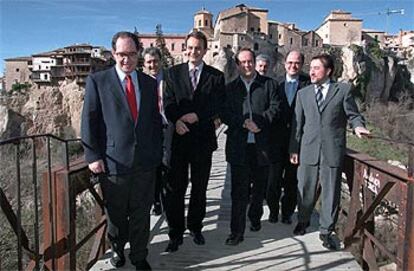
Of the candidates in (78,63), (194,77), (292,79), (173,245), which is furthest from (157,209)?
(78,63)

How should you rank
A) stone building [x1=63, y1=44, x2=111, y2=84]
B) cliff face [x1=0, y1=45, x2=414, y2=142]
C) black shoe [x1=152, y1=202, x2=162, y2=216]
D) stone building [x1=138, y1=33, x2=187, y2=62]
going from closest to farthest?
black shoe [x1=152, y1=202, x2=162, y2=216]
cliff face [x1=0, y1=45, x2=414, y2=142]
stone building [x1=63, y1=44, x2=111, y2=84]
stone building [x1=138, y1=33, x2=187, y2=62]

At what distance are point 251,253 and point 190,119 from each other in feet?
4.20

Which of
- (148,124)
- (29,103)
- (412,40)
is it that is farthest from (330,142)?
(412,40)

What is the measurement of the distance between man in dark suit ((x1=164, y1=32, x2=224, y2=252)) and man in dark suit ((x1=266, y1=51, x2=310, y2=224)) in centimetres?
75

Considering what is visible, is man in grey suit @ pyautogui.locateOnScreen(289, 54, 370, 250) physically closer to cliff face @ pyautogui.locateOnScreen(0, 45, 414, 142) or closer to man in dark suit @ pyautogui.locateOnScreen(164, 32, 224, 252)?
man in dark suit @ pyautogui.locateOnScreen(164, 32, 224, 252)

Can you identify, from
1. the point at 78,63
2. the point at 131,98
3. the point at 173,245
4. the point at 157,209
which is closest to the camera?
the point at 131,98

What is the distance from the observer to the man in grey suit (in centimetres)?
345

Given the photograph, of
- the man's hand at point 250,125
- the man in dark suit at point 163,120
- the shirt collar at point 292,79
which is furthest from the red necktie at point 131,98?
the shirt collar at point 292,79

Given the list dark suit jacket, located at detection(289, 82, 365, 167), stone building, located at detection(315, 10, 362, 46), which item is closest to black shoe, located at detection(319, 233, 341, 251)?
dark suit jacket, located at detection(289, 82, 365, 167)

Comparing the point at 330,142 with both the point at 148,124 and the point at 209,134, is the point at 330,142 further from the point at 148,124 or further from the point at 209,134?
the point at 148,124

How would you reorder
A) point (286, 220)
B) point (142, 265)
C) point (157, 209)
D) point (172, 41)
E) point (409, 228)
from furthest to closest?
point (172, 41) < point (157, 209) < point (286, 220) < point (142, 265) < point (409, 228)

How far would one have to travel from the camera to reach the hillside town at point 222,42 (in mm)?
44031

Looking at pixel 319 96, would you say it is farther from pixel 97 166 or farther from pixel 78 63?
pixel 78 63

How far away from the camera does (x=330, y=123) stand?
3.45 metres
